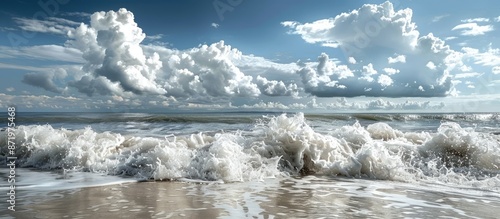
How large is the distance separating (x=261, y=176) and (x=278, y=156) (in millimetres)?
1424

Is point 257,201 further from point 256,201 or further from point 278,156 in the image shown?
point 278,156

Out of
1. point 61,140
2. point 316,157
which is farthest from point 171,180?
point 61,140

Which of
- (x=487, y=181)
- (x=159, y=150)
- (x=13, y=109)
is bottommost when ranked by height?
→ (x=487, y=181)

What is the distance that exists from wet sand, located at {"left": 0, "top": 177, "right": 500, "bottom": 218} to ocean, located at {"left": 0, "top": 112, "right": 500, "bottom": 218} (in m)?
0.02

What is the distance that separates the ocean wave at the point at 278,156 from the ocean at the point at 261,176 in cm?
3

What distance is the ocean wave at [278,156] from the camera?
7.28 metres

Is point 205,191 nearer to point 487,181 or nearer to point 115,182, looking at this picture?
point 115,182

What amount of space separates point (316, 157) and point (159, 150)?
3782mm

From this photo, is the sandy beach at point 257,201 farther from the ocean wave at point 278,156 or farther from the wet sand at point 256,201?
the ocean wave at point 278,156

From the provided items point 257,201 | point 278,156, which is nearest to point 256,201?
point 257,201

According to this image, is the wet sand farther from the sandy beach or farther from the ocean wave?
the ocean wave

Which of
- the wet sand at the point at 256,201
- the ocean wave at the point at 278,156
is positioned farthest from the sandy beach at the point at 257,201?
the ocean wave at the point at 278,156

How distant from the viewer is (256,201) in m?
5.06

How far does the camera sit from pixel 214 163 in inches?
279
